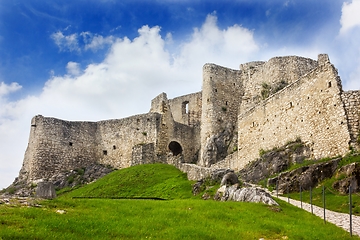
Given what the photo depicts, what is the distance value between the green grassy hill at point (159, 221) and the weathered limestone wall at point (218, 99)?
2906cm

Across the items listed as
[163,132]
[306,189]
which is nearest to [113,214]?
[306,189]

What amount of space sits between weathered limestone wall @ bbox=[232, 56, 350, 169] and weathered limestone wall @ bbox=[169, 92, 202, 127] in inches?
718

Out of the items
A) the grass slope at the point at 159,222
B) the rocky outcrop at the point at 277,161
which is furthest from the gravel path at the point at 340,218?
the rocky outcrop at the point at 277,161

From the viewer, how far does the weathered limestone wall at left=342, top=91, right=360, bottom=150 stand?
82.9 feet

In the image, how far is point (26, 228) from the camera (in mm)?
11805

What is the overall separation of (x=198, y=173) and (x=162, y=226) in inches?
689

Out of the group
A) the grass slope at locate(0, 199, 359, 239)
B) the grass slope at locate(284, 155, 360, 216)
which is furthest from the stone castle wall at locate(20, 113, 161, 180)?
the grass slope at locate(0, 199, 359, 239)

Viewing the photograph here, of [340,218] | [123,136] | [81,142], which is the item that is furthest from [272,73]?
[340,218]

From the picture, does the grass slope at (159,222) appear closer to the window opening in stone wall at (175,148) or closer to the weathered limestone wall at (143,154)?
the weathered limestone wall at (143,154)

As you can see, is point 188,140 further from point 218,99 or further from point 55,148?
point 55,148

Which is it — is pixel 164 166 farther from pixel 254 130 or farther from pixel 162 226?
pixel 162 226

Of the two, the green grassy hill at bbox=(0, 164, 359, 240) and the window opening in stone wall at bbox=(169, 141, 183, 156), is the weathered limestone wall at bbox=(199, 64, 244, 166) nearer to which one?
the window opening in stone wall at bbox=(169, 141, 183, 156)

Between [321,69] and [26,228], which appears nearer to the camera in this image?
[26,228]

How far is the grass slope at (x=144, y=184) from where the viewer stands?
29.9 metres
